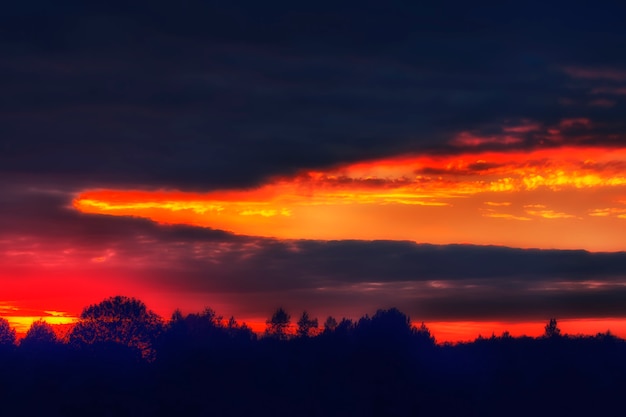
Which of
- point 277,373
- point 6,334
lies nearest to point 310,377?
point 277,373

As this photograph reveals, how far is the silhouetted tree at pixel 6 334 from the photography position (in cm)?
14682

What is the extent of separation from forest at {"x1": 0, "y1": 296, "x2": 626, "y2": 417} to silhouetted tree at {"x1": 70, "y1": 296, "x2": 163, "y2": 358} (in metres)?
0.13

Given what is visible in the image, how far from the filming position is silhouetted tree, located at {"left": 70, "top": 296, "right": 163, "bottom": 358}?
14225 centimetres

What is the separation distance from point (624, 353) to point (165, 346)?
275 feet

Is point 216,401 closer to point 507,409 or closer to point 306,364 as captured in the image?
point 306,364

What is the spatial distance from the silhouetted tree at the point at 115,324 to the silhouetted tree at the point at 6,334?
10.1 meters

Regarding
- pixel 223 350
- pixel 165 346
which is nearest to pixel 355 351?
pixel 223 350

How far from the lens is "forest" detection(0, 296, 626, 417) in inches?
5108

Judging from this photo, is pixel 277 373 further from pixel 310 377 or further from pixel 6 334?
pixel 6 334

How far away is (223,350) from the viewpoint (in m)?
150

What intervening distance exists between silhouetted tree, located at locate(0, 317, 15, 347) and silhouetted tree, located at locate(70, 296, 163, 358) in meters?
10.1

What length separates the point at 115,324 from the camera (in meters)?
143

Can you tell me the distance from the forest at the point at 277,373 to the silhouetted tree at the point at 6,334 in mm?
227

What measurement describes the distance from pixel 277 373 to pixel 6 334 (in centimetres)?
3836
